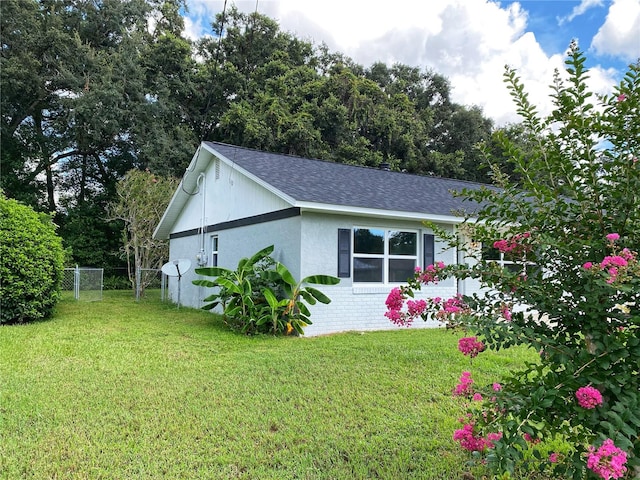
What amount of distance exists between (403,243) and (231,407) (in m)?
6.71

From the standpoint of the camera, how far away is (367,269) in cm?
961

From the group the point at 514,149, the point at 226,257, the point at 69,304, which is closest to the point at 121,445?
the point at 514,149

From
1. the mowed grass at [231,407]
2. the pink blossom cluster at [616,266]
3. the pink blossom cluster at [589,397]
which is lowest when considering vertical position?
the mowed grass at [231,407]

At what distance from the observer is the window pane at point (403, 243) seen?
391 inches

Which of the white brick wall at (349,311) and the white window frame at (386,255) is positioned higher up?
the white window frame at (386,255)

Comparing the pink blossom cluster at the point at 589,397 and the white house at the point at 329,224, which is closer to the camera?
the pink blossom cluster at the point at 589,397

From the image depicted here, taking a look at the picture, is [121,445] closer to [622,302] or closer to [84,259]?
[622,302]

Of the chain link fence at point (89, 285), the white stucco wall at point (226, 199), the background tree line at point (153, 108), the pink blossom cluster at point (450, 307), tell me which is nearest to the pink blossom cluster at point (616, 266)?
the pink blossom cluster at point (450, 307)

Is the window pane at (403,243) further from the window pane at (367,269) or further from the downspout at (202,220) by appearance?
the downspout at (202,220)

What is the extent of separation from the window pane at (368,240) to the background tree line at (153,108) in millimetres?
14335

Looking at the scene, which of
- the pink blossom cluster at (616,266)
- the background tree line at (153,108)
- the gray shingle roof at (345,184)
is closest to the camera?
the pink blossom cluster at (616,266)

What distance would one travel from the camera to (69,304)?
13.7 m

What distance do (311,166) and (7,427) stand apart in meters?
9.96

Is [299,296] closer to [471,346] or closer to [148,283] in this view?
[471,346]
